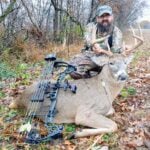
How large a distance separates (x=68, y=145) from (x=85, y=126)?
556 millimetres

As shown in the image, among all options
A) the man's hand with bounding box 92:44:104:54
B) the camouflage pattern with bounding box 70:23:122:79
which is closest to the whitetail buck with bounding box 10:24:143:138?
the man's hand with bounding box 92:44:104:54

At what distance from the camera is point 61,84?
21.0 ft

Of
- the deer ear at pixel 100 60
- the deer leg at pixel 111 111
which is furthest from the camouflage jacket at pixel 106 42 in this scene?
the deer leg at pixel 111 111

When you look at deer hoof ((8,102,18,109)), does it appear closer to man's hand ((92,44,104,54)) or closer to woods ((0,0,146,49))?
man's hand ((92,44,104,54))

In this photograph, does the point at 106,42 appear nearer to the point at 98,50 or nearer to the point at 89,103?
the point at 98,50

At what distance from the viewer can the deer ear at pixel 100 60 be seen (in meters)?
6.94

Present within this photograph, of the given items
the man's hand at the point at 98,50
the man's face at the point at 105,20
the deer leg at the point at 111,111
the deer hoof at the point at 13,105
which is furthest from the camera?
the man's face at the point at 105,20

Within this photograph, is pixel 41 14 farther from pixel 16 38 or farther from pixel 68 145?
pixel 68 145

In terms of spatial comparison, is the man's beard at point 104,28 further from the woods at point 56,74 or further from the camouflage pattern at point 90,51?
the woods at point 56,74

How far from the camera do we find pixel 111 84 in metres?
6.62

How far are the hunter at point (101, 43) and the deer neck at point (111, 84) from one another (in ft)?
1.69

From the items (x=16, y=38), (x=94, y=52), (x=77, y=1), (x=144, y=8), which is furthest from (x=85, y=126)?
(x=144, y=8)

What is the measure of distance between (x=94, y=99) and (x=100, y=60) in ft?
3.38

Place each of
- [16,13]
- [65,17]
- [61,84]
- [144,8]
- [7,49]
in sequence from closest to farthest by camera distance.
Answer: [61,84] → [7,49] → [16,13] → [65,17] → [144,8]
